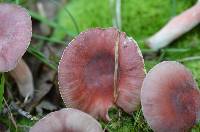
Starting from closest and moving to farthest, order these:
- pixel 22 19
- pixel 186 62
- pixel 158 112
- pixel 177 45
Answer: pixel 158 112 → pixel 22 19 → pixel 186 62 → pixel 177 45

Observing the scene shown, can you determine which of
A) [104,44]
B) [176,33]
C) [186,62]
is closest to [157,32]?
[176,33]

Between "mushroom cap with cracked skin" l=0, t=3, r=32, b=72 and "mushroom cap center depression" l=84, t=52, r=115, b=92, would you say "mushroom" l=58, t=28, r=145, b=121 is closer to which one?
"mushroom cap center depression" l=84, t=52, r=115, b=92

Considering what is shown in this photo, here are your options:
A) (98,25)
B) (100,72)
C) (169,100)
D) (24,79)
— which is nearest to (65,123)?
(100,72)

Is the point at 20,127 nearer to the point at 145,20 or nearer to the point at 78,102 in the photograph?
the point at 78,102

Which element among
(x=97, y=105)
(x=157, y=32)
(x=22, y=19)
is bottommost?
(x=97, y=105)

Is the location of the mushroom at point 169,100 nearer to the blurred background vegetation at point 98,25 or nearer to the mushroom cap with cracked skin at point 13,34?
the blurred background vegetation at point 98,25

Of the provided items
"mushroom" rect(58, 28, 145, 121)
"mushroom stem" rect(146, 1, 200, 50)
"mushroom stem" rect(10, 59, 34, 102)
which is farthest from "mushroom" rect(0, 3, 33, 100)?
"mushroom stem" rect(146, 1, 200, 50)

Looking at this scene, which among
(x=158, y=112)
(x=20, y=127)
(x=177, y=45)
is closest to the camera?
(x=158, y=112)
